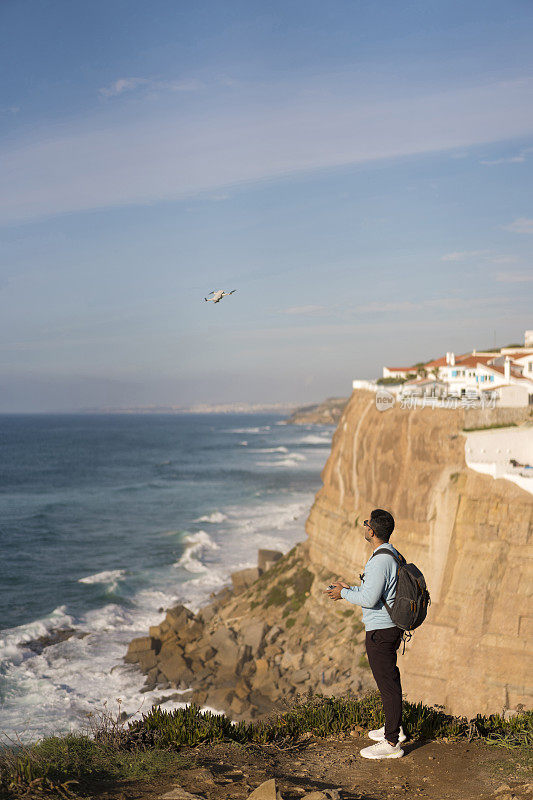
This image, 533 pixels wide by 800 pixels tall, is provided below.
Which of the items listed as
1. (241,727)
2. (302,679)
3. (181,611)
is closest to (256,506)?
(181,611)

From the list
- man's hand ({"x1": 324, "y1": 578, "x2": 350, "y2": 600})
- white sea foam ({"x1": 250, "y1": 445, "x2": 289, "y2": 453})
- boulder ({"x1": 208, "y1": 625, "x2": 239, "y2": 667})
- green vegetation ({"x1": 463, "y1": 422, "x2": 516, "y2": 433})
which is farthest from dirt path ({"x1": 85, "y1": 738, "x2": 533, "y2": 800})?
white sea foam ({"x1": 250, "y1": 445, "x2": 289, "y2": 453})

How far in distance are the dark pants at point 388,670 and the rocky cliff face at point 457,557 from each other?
1275 cm

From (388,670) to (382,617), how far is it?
0.63m

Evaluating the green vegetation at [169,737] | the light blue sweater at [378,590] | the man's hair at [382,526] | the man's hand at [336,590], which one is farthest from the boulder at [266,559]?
the man's hair at [382,526]

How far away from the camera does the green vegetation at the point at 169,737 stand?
235 inches

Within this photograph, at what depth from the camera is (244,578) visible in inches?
1332

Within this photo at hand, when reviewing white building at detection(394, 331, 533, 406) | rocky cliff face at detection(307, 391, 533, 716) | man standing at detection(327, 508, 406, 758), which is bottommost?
rocky cliff face at detection(307, 391, 533, 716)

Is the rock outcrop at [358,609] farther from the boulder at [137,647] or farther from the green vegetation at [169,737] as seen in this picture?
the green vegetation at [169,737]

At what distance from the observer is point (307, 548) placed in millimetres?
29219

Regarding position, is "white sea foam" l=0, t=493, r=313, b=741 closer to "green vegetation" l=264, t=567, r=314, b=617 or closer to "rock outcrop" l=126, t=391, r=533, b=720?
"rock outcrop" l=126, t=391, r=533, b=720

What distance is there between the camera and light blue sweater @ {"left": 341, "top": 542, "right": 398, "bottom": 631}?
20.4 feet

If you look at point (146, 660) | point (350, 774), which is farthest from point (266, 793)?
point (146, 660)

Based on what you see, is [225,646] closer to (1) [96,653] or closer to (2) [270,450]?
(1) [96,653]

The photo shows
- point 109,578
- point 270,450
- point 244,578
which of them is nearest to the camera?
point 244,578
